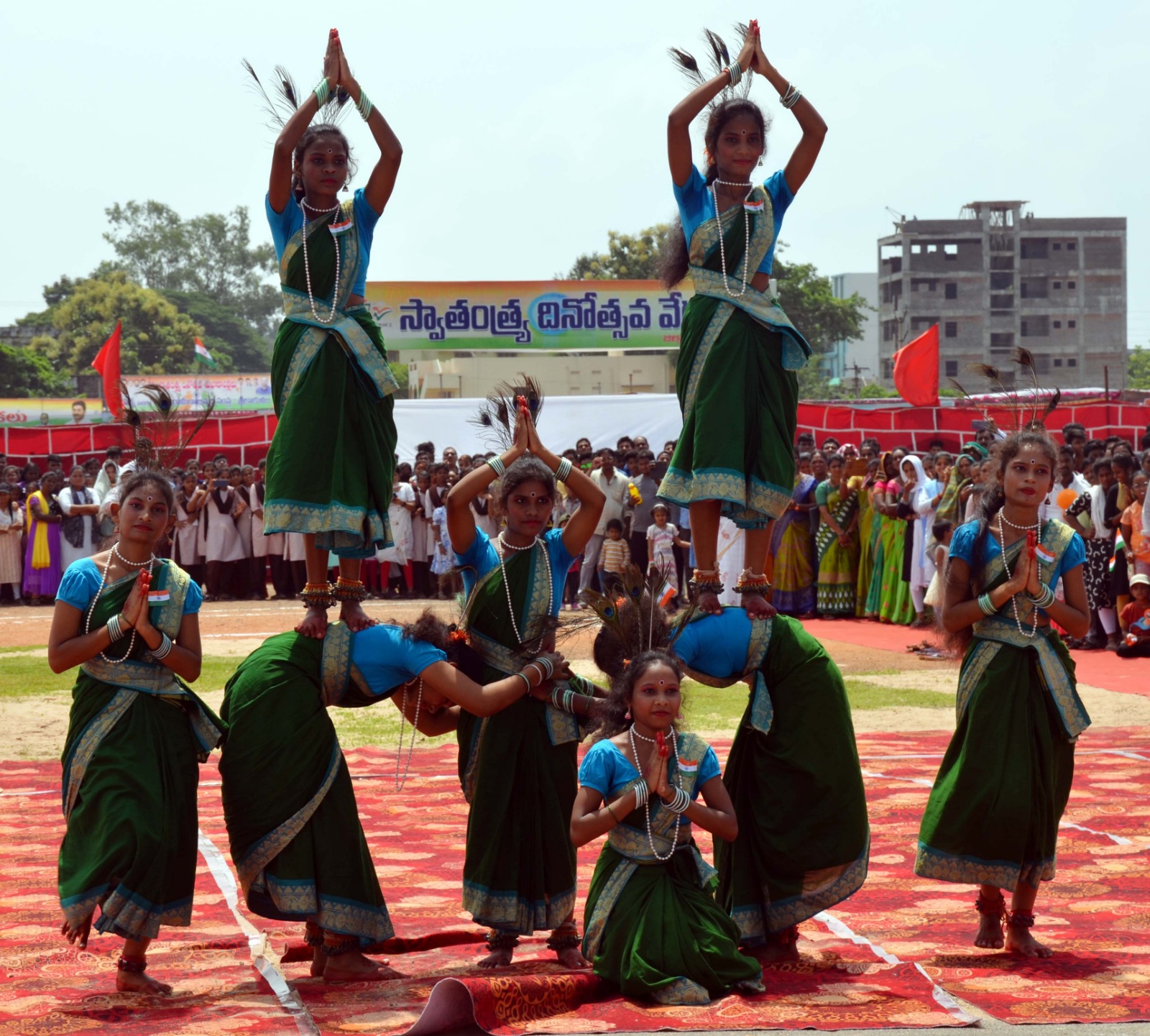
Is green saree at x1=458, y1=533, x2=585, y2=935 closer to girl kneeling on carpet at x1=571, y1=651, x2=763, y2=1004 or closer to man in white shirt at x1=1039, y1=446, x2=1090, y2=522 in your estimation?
girl kneeling on carpet at x1=571, y1=651, x2=763, y2=1004

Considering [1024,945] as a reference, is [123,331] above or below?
above

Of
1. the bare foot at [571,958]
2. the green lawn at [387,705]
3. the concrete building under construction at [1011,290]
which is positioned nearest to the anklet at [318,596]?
the bare foot at [571,958]

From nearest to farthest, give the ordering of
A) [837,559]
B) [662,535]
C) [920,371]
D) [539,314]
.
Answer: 1. [837,559]
2. [662,535]
3. [920,371]
4. [539,314]

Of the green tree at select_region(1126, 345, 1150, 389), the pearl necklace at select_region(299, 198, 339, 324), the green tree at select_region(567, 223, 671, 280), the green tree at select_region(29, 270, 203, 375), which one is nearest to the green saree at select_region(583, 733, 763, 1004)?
the pearl necklace at select_region(299, 198, 339, 324)

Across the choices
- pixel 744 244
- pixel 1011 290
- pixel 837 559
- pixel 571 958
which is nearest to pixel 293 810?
pixel 571 958

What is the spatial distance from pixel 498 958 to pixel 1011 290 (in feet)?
252

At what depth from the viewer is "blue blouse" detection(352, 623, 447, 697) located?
4766 mm

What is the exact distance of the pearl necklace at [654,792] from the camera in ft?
14.6

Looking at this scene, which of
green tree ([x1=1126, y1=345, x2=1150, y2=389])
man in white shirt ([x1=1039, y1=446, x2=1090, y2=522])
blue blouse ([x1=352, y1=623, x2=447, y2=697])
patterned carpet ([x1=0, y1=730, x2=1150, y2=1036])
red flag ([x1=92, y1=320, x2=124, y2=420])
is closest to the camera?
patterned carpet ([x1=0, y1=730, x2=1150, y2=1036])

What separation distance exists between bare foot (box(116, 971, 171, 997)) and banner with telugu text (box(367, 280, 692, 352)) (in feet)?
79.5

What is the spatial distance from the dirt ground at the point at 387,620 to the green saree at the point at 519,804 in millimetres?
270

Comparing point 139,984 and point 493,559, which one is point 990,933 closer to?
point 493,559

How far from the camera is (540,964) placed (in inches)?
190

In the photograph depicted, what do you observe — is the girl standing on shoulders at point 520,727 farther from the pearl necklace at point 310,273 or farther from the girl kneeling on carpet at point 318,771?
the pearl necklace at point 310,273
